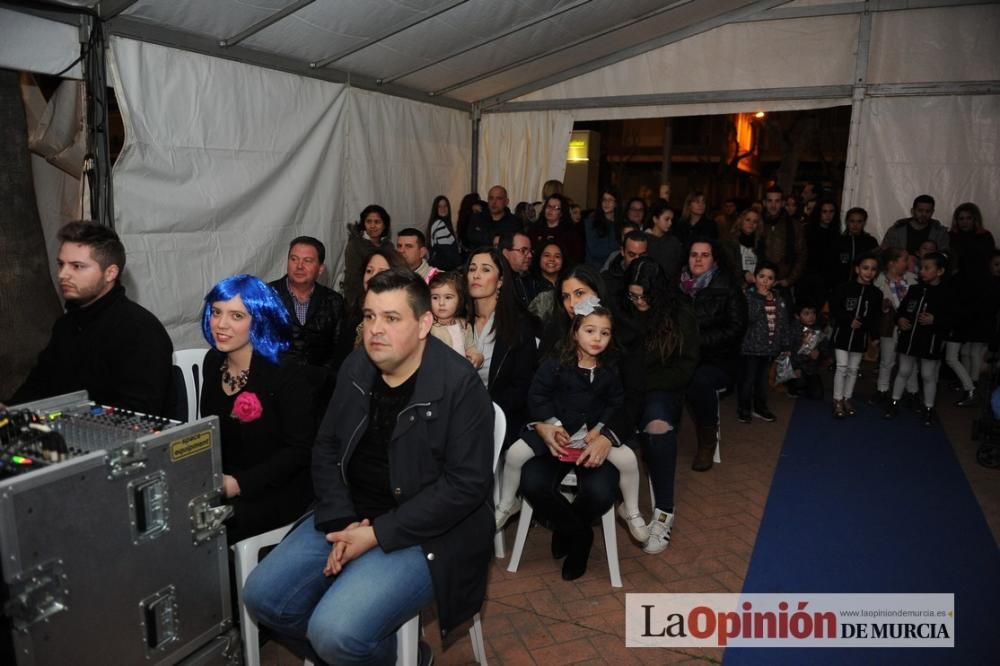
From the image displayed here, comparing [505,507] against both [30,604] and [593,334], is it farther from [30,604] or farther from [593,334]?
[30,604]

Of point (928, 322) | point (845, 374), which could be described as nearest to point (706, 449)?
point (845, 374)

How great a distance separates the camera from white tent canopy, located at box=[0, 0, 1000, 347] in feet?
14.9

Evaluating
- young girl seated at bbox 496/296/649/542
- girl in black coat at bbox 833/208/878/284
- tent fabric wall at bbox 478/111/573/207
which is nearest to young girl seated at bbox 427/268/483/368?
young girl seated at bbox 496/296/649/542

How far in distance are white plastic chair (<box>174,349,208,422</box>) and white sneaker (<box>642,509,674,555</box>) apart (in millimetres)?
2311

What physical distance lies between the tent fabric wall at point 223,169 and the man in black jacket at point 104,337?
194 centimetres

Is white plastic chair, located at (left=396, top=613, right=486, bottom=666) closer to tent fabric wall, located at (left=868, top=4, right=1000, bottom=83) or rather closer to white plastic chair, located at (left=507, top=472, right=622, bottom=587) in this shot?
white plastic chair, located at (left=507, top=472, right=622, bottom=587)

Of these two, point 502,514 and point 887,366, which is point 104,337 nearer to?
point 502,514

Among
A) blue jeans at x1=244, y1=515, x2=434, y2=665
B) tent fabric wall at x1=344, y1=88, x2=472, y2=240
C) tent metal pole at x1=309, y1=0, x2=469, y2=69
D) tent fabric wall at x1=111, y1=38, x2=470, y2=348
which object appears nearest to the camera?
blue jeans at x1=244, y1=515, x2=434, y2=665

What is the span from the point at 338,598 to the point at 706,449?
319 centimetres

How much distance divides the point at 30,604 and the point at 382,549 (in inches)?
38.1

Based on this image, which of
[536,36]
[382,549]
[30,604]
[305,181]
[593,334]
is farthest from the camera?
[536,36]

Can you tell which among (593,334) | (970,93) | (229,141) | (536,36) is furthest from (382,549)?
(970,93)

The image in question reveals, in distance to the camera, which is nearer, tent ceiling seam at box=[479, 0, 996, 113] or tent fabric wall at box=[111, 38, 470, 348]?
tent fabric wall at box=[111, 38, 470, 348]

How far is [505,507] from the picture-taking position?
11.3 feet
